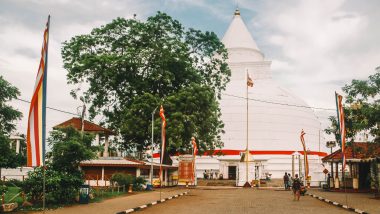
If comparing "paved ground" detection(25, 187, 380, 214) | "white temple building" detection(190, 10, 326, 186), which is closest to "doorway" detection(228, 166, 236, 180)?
"white temple building" detection(190, 10, 326, 186)

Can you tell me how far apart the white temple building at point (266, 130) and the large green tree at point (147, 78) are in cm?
1758

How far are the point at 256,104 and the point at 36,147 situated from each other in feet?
171

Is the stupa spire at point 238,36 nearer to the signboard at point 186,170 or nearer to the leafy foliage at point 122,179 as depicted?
the signboard at point 186,170

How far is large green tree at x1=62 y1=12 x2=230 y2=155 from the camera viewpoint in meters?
37.9

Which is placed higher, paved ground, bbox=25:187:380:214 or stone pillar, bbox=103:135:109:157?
stone pillar, bbox=103:135:109:157

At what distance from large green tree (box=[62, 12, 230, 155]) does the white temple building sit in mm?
17582

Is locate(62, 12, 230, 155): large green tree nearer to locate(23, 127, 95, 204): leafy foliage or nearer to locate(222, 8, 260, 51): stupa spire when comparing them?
locate(23, 127, 95, 204): leafy foliage

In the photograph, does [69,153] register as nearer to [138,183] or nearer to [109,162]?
[138,183]

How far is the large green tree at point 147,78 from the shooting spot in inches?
1494

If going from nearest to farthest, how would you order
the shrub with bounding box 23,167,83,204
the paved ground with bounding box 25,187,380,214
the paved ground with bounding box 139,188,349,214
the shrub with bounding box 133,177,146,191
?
the paved ground with bounding box 25,187,380,214 < the paved ground with bounding box 139,188,349,214 < the shrub with bounding box 23,167,83,204 < the shrub with bounding box 133,177,146,191

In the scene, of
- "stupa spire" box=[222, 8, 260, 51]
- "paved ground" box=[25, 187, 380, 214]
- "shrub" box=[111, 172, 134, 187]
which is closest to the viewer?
"paved ground" box=[25, 187, 380, 214]

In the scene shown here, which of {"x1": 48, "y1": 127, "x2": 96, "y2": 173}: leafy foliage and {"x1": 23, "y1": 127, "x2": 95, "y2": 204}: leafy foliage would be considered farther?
{"x1": 48, "y1": 127, "x2": 96, "y2": 173}: leafy foliage

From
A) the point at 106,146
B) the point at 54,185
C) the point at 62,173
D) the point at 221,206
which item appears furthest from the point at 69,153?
the point at 106,146

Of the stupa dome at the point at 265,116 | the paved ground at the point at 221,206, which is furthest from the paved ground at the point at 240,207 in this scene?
the stupa dome at the point at 265,116
